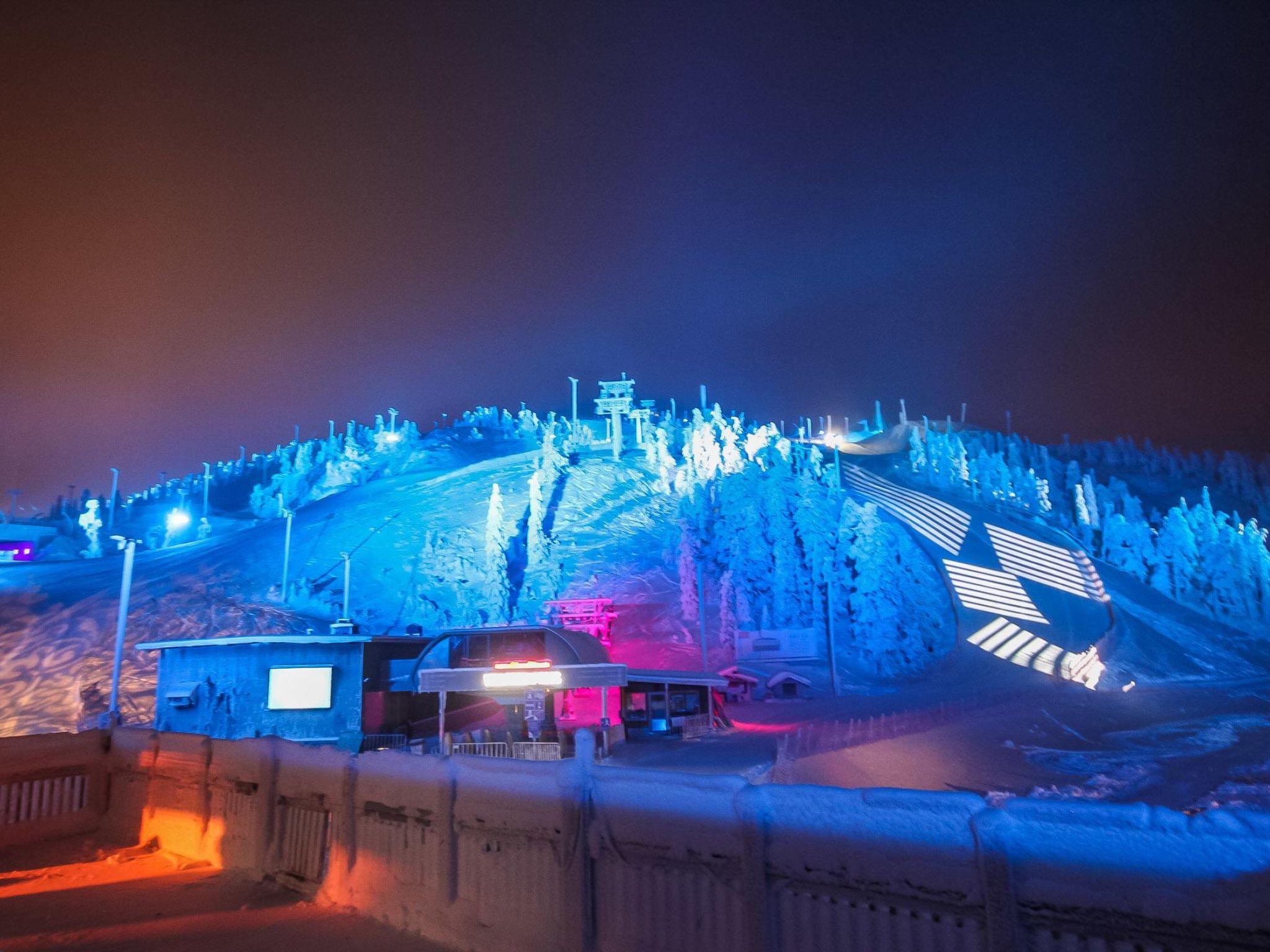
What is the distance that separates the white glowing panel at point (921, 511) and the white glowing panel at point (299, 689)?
5404 cm

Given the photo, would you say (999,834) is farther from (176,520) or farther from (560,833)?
(176,520)

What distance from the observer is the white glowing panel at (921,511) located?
72000mm

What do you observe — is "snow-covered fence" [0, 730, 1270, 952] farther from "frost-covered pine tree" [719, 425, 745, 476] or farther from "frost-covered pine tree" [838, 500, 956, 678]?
"frost-covered pine tree" [719, 425, 745, 476]

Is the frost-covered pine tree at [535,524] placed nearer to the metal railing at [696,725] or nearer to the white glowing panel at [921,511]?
the white glowing panel at [921,511]

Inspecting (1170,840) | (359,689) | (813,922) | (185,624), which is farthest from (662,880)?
(185,624)

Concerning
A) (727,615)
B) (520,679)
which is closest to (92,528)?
(727,615)

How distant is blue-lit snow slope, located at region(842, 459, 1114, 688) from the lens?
57.9 metres

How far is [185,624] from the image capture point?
50.4 m

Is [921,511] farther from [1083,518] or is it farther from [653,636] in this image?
[1083,518]

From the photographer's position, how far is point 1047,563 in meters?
74.4

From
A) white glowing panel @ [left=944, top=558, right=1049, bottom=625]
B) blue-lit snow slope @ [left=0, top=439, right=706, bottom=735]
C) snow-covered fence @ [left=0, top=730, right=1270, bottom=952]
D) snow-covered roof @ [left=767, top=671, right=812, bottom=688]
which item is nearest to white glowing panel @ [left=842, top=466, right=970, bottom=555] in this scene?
white glowing panel @ [left=944, top=558, right=1049, bottom=625]

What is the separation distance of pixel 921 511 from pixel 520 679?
59622 millimetres

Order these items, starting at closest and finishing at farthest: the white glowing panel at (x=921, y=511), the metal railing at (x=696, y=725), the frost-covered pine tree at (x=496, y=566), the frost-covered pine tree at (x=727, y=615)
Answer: the metal railing at (x=696, y=725) < the frost-covered pine tree at (x=727, y=615) < the frost-covered pine tree at (x=496, y=566) < the white glowing panel at (x=921, y=511)

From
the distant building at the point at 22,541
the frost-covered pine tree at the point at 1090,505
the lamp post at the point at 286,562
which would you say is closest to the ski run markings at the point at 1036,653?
the lamp post at the point at 286,562
